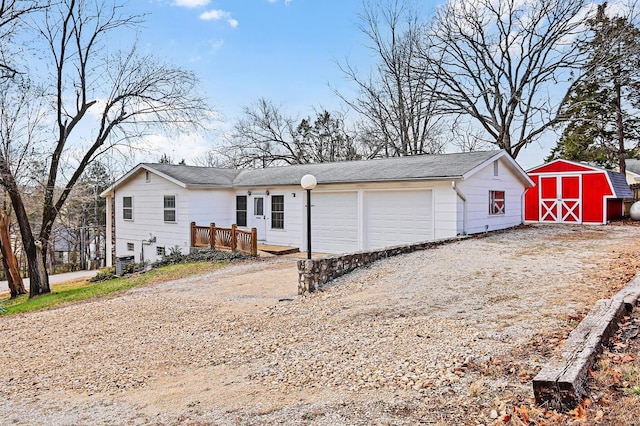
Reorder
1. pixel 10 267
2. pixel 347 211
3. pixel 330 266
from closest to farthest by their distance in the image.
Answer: pixel 330 266 → pixel 347 211 → pixel 10 267

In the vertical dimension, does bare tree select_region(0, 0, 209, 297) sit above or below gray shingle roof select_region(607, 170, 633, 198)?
above

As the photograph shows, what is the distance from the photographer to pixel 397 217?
14141 millimetres

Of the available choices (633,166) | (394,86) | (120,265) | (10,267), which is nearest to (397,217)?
(120,265)

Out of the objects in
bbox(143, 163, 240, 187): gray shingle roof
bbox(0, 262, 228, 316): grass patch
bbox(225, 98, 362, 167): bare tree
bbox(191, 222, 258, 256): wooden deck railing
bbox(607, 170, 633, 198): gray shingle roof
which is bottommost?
bbox(0, 262, 228, 316): grass patch

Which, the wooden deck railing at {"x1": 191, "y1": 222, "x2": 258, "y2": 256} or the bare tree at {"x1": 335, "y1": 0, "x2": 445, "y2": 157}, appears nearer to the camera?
the wooden deck railing at {"x1": 191, "y1": 222, "x2": 258, "y2": 256}

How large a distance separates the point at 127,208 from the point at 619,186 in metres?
21.5

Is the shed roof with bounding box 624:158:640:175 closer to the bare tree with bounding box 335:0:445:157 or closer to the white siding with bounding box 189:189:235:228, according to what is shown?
the bare tree with bounding box 335:0:445:157

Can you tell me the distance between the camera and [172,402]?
4137 millimetres

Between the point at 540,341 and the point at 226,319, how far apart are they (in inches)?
181

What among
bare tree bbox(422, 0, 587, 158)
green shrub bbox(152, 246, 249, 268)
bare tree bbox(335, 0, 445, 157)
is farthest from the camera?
bare tree bbox(335, 0, 445, 157)

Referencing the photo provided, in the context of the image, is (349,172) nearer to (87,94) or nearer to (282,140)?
(87,94)

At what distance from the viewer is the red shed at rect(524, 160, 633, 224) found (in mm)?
17844

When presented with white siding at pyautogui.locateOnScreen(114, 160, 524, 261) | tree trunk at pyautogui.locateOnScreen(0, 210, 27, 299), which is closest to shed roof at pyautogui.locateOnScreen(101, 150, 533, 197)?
white siding at pyautogui.locateOnScreen(114, 160, 524, 261)

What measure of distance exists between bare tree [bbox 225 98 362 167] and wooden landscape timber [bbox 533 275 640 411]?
2722 cm
